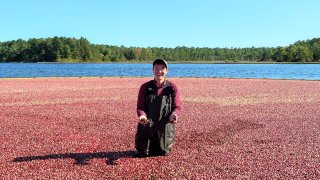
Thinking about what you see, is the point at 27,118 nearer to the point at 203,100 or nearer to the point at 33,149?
the point at 33,149

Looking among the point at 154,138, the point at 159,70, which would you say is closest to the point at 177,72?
the point at 154,138

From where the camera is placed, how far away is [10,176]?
23.2ft

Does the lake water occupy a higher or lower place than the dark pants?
lower

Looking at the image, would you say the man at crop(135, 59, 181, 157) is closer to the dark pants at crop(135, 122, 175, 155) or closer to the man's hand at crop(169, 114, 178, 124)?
the dark pants at crop(135, 122, 175, 155)

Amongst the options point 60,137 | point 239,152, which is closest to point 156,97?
point 239,152

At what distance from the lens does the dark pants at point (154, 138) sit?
8.37 m

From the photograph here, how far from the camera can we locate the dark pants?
8.37 m

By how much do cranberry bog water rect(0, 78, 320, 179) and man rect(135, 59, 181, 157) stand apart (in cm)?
29

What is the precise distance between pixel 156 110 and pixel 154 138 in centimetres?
55

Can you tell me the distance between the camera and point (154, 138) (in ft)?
27.7

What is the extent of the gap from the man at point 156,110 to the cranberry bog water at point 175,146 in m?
0.29

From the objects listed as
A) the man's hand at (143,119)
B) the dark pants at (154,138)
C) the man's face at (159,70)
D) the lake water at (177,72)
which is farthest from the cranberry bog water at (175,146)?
the lake water at (177,72)

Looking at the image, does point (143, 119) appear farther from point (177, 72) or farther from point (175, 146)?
point (177, 72)

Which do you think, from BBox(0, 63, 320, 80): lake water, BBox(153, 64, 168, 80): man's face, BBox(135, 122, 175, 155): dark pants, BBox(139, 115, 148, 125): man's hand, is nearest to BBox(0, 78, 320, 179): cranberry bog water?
BBox(135, 122, 175, 155): dark pants
